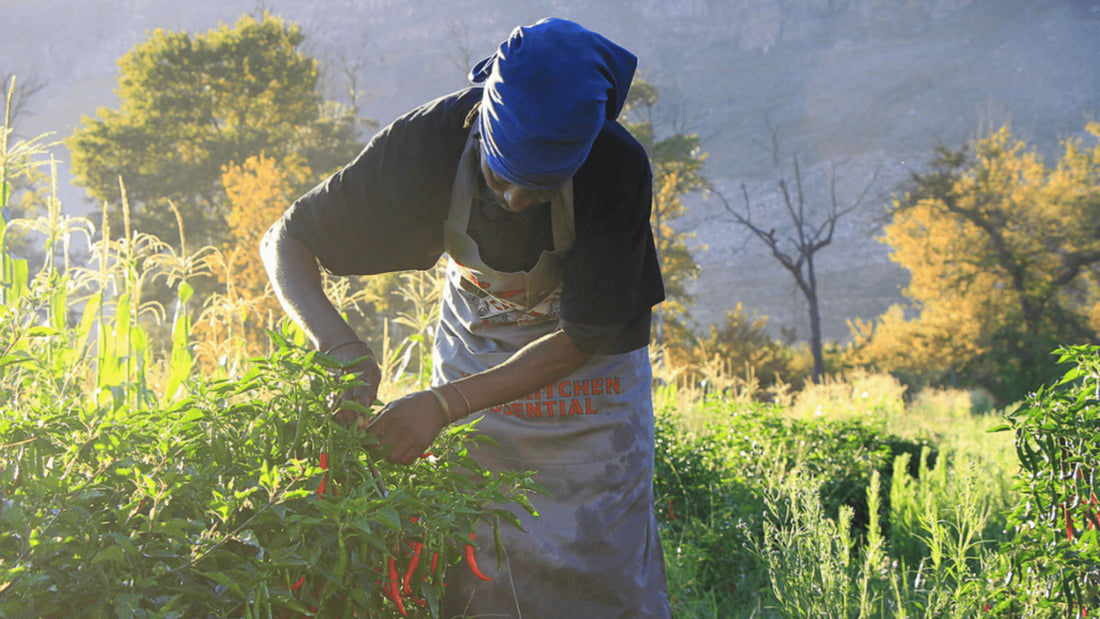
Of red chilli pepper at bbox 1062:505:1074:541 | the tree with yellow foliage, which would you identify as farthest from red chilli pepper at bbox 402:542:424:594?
the tree with yellow foliage

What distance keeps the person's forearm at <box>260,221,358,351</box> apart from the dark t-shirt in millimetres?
45

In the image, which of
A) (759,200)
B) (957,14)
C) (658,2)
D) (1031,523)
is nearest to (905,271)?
(759,200)

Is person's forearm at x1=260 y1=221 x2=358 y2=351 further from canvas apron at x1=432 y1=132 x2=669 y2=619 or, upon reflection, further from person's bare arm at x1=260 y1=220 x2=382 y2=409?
canvas apron at x1=432 y1=132 x2=669 y2=619

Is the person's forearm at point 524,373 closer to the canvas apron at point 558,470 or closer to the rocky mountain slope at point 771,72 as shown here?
the canvas apron at point 558,470

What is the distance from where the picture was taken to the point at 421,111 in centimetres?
212

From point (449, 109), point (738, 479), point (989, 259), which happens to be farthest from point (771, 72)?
point (449, 109)

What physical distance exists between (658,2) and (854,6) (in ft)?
79.8

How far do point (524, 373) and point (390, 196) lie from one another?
22.5 inches

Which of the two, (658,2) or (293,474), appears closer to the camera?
(293,474)

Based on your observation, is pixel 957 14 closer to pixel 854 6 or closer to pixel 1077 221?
pixel 854 6

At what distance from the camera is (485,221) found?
2.06 metres

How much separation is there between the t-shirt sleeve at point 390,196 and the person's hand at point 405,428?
0.62 metres

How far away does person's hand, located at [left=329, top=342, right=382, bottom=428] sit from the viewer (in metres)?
1.35

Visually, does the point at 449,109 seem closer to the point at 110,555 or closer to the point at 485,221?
the point at 485,221
